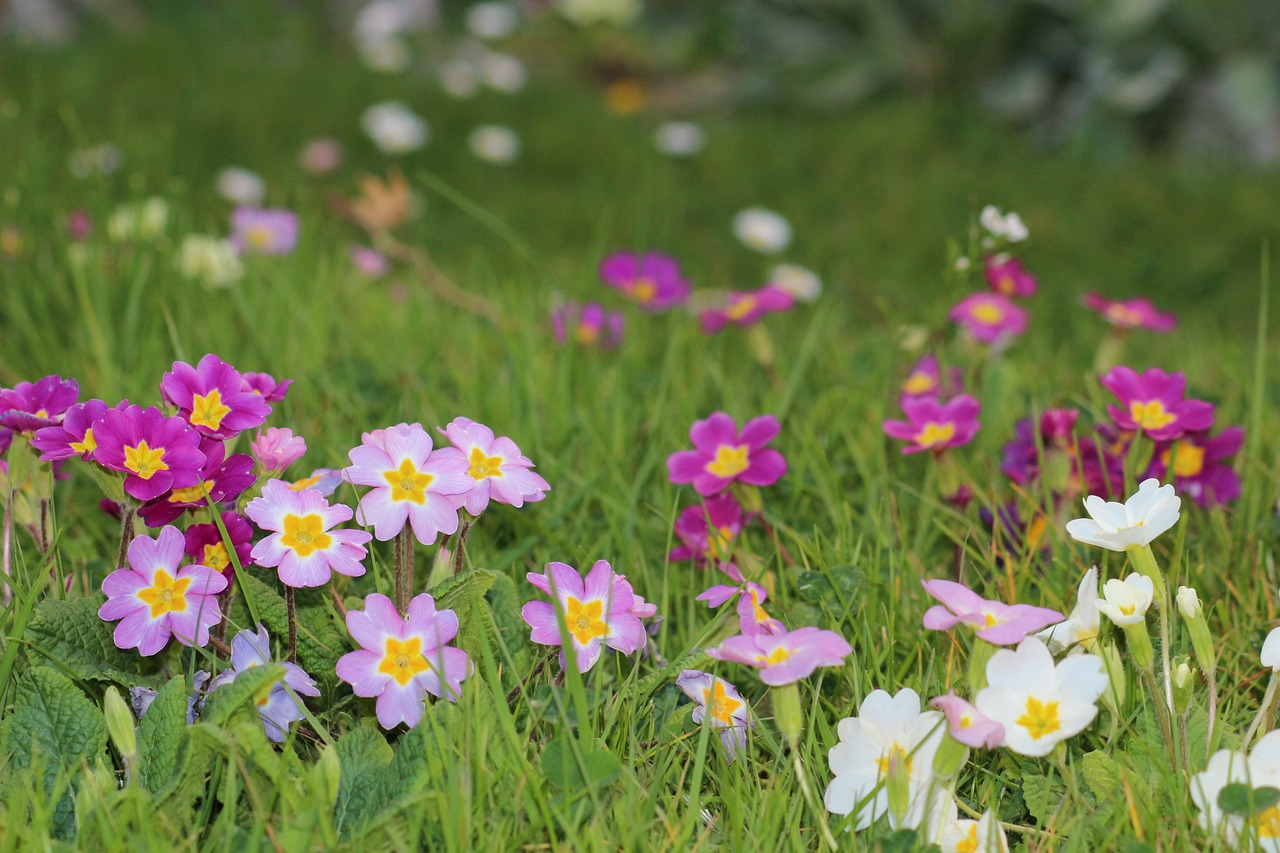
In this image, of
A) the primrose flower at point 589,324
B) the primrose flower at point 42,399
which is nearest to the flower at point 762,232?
the primrose flower at point 589,324

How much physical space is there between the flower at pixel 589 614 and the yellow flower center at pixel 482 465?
0.13 metres

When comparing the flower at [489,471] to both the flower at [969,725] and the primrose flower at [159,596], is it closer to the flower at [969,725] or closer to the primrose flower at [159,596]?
the primrose flower at [159,596]

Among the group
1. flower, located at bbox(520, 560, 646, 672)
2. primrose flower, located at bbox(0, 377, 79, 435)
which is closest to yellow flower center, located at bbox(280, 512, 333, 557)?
flower, located at bbox(520, 560, 646, 672)

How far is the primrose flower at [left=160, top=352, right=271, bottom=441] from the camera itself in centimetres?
133

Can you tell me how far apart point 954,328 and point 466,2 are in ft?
20.0

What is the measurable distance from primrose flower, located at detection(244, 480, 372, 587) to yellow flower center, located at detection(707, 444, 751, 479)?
0.58 m

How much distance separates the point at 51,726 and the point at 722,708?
72 centimetres

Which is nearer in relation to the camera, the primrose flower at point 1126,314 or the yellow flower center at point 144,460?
the yellow flower center at point 144,460

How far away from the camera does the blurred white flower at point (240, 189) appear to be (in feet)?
11.8

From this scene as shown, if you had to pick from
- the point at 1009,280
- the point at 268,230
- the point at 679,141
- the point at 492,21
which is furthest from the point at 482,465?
the point at 492,21

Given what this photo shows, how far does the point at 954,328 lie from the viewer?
8.80 ft

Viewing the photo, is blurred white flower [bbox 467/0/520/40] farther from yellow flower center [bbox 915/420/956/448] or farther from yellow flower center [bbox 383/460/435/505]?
yellow flower center [bbox 383/460/435/505]

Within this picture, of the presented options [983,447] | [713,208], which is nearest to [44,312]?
[983,447]

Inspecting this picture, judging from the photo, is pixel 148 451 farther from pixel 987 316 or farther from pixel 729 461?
pixel 987 316
